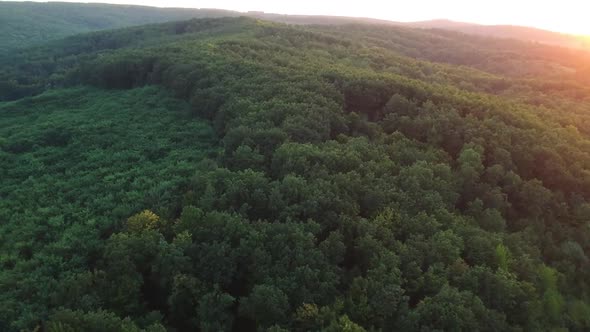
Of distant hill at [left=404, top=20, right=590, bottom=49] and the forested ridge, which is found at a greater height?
distant hill at [left=404, top=20, right=590, bottom=49]

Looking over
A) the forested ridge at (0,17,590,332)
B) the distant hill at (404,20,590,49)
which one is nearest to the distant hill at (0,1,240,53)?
the forested ridge at (0,17,590,332)

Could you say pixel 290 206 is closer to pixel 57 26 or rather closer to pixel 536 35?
pixel 57 26

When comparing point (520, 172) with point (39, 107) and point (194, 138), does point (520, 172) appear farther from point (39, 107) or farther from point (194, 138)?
point (39, 107)

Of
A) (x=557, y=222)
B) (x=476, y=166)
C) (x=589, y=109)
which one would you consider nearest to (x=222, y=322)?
(x=476, y=166)

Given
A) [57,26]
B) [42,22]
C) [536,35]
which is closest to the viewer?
[42,22]

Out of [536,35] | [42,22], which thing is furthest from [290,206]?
[536,35]

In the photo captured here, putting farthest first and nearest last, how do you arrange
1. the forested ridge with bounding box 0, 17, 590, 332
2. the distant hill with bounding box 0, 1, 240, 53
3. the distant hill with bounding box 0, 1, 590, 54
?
the distant hill with bounding box 0, 1, 590, 54, the distant hill with bounding box 0, 1, 240, 53, the forested ridge with bounding box 0, 17, 590, 332

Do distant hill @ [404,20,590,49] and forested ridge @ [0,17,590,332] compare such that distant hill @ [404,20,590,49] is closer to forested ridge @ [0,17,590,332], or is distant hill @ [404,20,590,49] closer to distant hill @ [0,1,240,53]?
forested ridge @ [0,17,590,332]

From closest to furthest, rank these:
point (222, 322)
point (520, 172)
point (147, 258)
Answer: point (222, 322) < point (147, 258) < point (520, 172)
